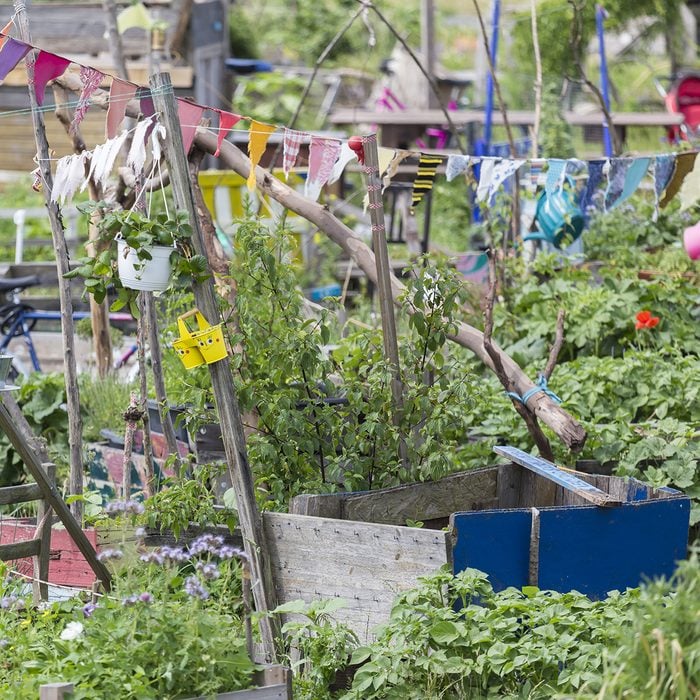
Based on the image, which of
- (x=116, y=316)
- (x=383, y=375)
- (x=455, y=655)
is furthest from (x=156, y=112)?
(x=116, y=316)

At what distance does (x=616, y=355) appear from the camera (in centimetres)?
Answer: 709

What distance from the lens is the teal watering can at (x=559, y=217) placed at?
7.68 metres

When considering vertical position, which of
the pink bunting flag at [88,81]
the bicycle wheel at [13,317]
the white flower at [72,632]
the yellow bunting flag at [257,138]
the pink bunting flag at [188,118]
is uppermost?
the pink bunting flag at [88,81]

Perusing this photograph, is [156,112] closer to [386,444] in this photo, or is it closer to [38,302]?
[386,444]

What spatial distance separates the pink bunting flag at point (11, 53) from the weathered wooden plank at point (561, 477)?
2620 mm

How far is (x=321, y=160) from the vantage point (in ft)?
18.7

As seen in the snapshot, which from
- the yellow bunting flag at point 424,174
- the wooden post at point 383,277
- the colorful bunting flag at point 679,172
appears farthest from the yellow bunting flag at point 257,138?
the colorful bunting flag at point 679,172

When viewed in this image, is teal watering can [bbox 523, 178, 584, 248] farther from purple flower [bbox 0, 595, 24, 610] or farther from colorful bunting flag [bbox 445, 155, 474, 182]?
purple flower [bbox 0, 595, 24, 610]

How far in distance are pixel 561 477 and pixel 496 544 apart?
0.47m

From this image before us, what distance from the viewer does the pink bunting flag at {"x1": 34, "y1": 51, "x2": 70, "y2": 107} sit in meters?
4.82

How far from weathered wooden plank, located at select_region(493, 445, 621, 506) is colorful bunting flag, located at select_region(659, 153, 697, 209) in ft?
8.93

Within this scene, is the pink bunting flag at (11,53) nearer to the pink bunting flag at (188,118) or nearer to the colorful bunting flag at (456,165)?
the pink bunting flag at (188,118)

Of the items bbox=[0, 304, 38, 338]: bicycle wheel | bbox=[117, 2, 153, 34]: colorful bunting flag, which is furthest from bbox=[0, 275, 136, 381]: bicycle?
bbox=[117, 2, 153, 34]: colorful bunting flag

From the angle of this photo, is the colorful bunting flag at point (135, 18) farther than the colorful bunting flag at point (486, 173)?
Yes
